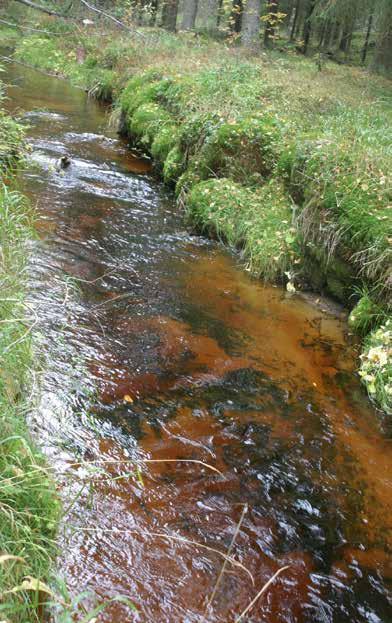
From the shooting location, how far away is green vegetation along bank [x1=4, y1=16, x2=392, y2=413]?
567 centimetres

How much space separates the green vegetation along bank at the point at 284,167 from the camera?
5.67 meters

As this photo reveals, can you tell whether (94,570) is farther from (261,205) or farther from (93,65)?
(93,65)

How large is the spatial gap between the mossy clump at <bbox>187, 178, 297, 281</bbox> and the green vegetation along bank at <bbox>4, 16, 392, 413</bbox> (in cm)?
2

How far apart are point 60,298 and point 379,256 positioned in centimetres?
320

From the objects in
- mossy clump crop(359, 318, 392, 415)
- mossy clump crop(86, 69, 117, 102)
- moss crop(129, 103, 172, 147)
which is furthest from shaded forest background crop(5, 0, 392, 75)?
mossy clump crop(359, 318, 392, 415)

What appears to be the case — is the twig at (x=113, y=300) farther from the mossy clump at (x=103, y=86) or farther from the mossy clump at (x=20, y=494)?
the mossy clump at (x=103, y=86)

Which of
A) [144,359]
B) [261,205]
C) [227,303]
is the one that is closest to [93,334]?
[144,359]

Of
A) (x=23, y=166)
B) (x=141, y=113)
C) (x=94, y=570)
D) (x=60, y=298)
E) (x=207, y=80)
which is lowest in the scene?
(x=94, y=570)

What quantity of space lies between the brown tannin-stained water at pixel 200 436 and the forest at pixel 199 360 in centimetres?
2

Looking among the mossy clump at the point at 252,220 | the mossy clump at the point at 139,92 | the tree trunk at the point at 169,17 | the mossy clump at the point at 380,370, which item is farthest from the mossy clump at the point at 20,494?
the tree trunk at the point at 169,17

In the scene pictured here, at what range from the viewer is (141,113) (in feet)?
35.1

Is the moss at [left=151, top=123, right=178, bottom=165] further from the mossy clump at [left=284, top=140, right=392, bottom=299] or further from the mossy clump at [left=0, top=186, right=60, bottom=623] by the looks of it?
the mossy clump at [left=0, top=186, right=60, bottom=623]

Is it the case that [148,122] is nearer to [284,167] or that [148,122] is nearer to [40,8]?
[284,167]

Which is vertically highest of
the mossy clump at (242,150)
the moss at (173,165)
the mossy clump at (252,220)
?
the mossy clump at (242,150)
